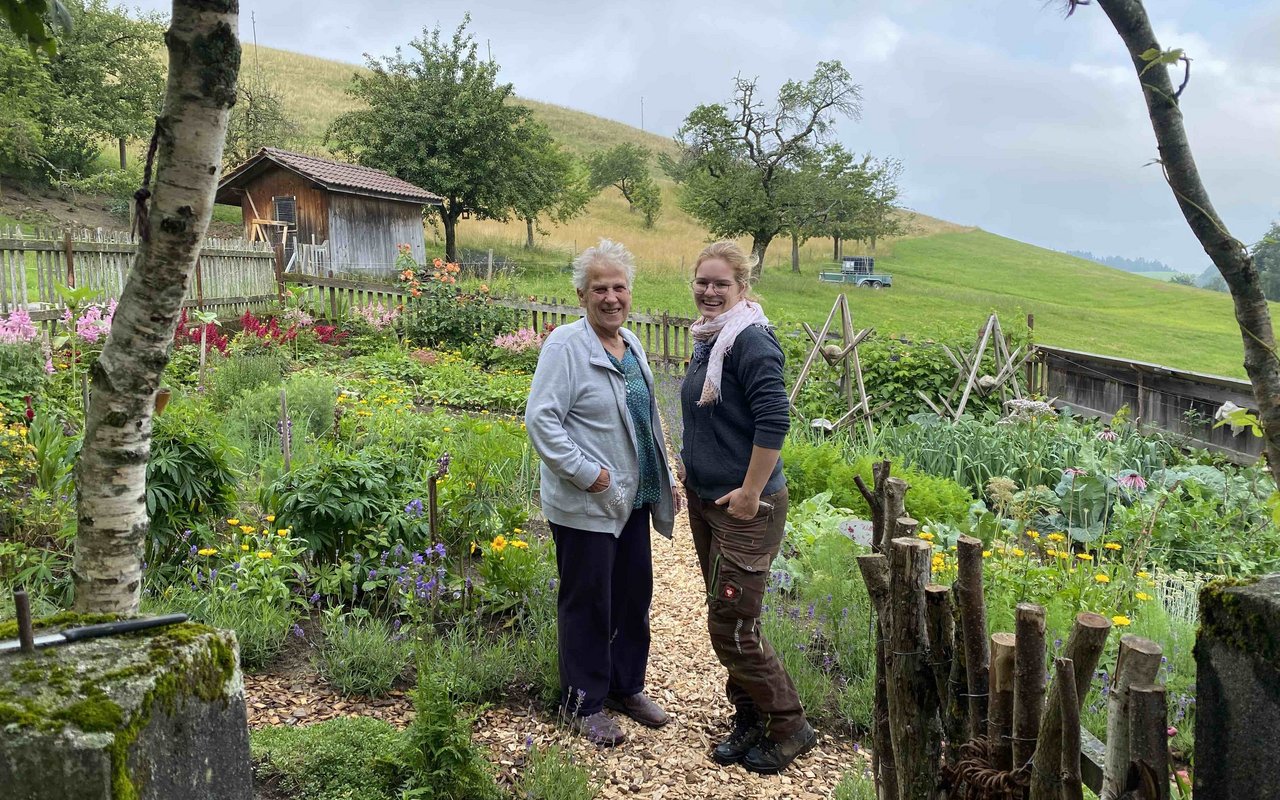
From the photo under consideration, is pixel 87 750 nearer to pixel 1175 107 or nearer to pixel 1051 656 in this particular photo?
pixel 1175 107

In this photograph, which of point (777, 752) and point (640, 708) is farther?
point (640, 708)

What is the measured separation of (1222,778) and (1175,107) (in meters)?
1.07

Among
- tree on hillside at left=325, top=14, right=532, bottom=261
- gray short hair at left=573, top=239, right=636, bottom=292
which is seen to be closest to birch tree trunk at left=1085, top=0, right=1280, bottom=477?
gray short hair at left=573, top=239, right=636, bottom=292

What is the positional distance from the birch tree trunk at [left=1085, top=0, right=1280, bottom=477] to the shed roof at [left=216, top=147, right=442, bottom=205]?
24.7 meters

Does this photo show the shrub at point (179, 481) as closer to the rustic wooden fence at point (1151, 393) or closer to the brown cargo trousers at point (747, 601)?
the brown cargo trousers at point (747, 601)

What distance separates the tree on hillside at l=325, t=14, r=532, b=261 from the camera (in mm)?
30156

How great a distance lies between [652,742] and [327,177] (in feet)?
78.0

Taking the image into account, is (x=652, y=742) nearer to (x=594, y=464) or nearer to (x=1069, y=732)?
(x=594, y=464)

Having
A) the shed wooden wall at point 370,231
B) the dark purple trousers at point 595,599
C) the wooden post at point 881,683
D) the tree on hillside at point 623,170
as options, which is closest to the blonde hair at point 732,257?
the dark purple trousers at point 595,599

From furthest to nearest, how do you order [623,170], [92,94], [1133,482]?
[623,170] < [92,94] < [1133,482]

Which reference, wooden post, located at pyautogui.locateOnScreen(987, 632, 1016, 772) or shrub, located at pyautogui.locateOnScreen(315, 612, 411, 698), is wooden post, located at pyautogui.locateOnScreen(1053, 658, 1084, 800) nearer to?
wooden post, located at pyautogui.locateOnScreen(987, 632, 1016, 772)

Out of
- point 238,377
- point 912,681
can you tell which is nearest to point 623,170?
point 238,377

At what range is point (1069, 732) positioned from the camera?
5.05 ft

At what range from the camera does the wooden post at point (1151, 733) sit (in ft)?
4.54
